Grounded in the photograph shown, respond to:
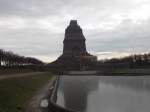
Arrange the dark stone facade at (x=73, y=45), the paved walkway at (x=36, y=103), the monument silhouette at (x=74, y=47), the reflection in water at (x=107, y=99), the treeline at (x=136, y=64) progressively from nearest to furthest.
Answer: the paved walkway at (x=36, y=103) → the reflection in water at (x=107, y=99) → the treeline at (x=136, y=64) → the monument silhouette at (x=74, y=47) → the dark stone facade at (x=73, y=45)

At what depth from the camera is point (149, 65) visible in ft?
430

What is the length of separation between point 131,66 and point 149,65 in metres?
8.39

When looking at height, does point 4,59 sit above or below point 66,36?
below

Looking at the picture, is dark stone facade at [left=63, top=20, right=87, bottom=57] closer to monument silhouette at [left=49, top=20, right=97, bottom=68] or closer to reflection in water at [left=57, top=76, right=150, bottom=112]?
monument silhouette at [left=49, top=20, right=97, bottom=68]

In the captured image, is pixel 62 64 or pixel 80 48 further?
pixel 80 48

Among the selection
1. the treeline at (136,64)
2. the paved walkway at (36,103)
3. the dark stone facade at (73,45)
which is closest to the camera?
the paved walkway at (36,103)

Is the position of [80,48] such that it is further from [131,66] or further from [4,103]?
[4,103]

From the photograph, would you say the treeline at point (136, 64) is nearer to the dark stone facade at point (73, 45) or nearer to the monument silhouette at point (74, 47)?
the monument silhouette at point (74, 47)

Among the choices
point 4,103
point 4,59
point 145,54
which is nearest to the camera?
point 4,103

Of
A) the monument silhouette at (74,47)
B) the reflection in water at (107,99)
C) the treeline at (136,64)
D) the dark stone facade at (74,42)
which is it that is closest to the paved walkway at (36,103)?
the reflection in water at (107,99)

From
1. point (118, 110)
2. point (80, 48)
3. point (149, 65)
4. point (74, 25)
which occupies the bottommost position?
point (118, 110)

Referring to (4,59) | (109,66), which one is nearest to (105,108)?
(4,59)

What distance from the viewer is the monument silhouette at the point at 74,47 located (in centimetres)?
16291

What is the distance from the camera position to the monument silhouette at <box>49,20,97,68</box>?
6414 inches
